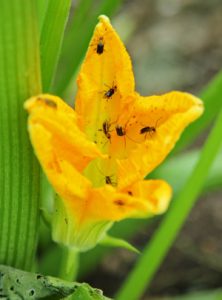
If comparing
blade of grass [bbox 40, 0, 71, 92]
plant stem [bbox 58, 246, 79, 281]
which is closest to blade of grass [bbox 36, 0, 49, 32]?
blade of grass [bbox 40, 0, 71, 92]

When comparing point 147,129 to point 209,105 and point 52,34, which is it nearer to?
point 52,34

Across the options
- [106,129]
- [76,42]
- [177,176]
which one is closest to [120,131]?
[106,129]

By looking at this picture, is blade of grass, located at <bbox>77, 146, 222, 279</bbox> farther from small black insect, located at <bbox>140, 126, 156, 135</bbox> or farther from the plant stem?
small black insect, located at <bbox>140, 126, 156, 135</bbox>

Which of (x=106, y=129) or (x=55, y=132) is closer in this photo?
(x=55, y=132)

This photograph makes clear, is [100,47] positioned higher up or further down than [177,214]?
higher up

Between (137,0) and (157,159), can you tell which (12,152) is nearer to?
(157,159)

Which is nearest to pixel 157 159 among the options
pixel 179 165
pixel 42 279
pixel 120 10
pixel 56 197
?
pixel 56 197
